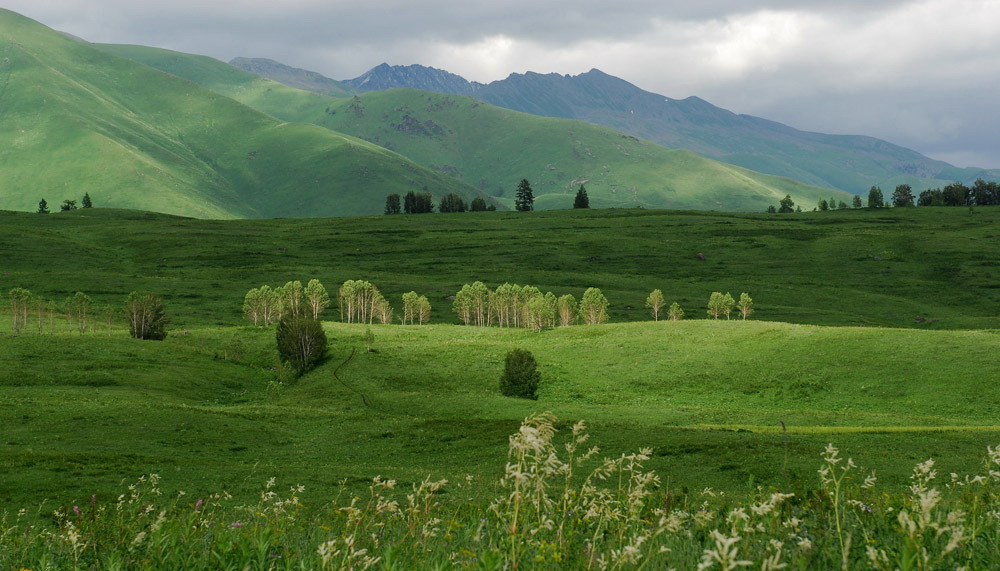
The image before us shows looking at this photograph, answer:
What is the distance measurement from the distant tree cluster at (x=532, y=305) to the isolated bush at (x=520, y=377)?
61.9m

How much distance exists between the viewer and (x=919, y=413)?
218 feet

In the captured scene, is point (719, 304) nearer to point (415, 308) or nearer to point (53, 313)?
point (415, 308)

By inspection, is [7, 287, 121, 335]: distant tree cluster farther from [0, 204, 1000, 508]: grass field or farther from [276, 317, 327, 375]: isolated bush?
[276, 317, 327, 375]: isolated bush

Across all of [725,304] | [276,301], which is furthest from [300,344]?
[725,304]

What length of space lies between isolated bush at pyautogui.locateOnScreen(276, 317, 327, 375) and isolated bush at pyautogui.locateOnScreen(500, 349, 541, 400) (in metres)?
31.0

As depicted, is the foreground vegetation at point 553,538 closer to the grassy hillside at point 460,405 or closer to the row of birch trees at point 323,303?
the grassy hillside at point 460,405

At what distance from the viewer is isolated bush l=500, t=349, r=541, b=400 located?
82.3 meters

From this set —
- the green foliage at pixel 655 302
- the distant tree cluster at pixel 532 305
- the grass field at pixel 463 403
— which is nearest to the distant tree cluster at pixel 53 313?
the grass field at pixel 463 403

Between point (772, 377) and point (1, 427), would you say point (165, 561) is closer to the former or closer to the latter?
point (1, 427)

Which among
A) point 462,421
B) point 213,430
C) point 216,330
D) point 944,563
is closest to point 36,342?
point 216,330

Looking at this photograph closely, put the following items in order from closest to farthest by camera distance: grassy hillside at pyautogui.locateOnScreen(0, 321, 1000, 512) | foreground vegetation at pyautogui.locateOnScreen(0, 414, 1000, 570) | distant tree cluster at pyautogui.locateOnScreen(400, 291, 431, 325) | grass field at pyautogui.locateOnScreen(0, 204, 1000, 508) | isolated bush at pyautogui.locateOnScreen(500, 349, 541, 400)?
foreground vegetation at pyautogui.locateOnScreen(0, 414, 1000, 570) → grassy hillside at pyautogui.locateOnScreen(0, 321, 1000, 512) → grass field at pyautogui.locateOnScreen(0, 204, 1000, 508) → isolated bush at pyautogui.locateOnScreen(500, 349, 541, 400) → distant tree cluster at pyautogui.locateOnScreen(400, 291, 431, 325)

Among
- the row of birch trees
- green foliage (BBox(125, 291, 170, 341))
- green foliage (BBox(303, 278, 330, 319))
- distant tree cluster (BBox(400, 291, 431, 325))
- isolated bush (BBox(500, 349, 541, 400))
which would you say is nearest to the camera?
isolated bush (BBox(500, 349, 541, 400))

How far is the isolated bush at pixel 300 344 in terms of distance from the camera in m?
99.6

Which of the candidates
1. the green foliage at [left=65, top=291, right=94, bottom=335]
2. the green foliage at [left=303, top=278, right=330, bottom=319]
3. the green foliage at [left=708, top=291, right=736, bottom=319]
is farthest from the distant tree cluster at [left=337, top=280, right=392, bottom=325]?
the green foliage at [left=708, top=291, right=736, bottom=319]
